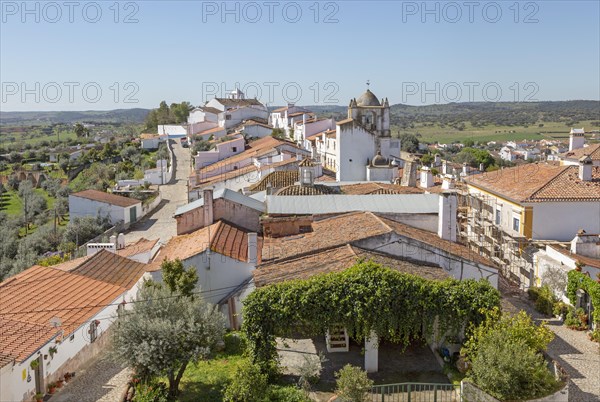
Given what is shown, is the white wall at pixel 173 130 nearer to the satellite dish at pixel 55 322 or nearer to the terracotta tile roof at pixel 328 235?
the terracotta tile roof at pixel 328 235

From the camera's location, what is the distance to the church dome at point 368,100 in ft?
159

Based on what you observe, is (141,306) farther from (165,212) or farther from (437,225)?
(165,212)

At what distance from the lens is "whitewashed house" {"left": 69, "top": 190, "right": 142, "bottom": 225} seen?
1690 inches

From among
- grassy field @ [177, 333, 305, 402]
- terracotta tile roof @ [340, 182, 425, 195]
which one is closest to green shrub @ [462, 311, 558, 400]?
grassy field @ [177, 333, 305, 402]

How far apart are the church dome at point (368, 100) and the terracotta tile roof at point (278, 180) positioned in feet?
40.2

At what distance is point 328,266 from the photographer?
58.7 feet

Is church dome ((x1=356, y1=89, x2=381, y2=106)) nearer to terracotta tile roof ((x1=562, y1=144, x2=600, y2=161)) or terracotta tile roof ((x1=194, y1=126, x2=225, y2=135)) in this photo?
terracotta tile roof ((x1=562, y1=144, x2=600, y2=161))

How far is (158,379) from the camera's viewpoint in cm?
1597

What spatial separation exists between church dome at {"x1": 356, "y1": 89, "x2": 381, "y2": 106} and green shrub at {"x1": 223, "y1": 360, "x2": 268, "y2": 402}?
3691 centimetres

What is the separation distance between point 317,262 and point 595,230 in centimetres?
1450

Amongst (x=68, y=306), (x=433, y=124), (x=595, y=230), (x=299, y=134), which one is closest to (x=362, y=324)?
(x=68, y=306)

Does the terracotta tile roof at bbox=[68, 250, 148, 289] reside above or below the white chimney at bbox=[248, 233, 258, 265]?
below

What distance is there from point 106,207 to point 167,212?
5.44 meters

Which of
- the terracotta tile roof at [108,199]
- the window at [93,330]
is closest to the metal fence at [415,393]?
the window at [93,330]
